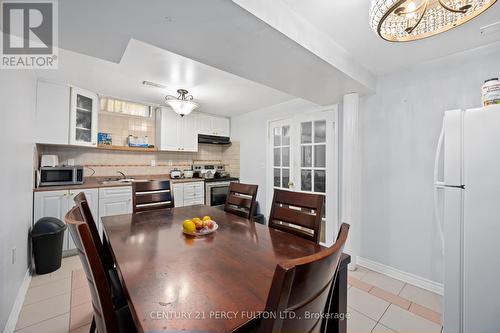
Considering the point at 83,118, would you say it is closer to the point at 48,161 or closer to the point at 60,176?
the point at 48,161

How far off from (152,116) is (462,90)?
4428 mm

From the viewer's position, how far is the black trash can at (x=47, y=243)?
2.23 meters

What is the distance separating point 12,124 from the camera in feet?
5.37

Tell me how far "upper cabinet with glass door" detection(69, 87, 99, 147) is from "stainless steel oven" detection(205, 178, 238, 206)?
199cm

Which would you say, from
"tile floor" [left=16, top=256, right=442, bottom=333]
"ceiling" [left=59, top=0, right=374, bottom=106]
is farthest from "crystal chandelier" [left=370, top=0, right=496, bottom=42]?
"tile floor" [left=16, top=256, right=442, bottom=333]

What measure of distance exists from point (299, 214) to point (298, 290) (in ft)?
3.46

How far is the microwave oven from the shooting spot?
2627mm

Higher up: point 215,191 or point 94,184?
point 94,184

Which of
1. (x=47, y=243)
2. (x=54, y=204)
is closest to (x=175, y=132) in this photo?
(x=54, y=204)

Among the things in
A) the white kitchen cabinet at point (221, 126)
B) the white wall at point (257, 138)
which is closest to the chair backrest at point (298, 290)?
the white wall at point (257, 138)

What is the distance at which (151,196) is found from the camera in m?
2.22

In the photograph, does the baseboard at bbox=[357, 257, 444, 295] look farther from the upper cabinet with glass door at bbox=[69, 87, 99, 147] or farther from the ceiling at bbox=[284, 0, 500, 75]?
the upper cabinet with glass door at bbox=[69, 87, 99, 147]

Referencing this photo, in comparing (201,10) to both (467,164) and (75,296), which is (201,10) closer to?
(467,164)

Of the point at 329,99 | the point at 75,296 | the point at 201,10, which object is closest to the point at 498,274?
the point at 329,99
